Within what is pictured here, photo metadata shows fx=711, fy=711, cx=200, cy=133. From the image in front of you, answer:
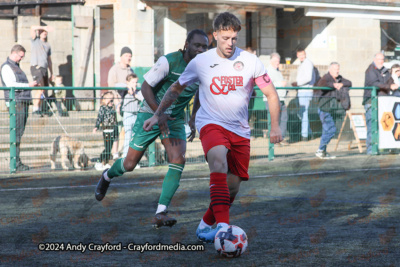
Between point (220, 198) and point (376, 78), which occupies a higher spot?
point (376, 78)

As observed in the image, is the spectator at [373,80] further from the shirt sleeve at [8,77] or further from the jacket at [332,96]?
the shirt sleeve at [8,77]

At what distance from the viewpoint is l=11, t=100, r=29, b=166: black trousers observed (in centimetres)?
1256

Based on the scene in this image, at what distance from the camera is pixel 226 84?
5930mm

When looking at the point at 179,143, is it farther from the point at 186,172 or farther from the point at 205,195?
the point at 186,172

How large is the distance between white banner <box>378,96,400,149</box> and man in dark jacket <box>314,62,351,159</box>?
1046 millimetres

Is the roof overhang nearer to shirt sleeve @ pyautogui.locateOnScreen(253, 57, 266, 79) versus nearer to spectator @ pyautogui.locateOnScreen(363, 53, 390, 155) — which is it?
spectator @ pyautogui.locateOnScreen(363, 53, 390, 155)

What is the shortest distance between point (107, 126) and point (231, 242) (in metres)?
7.89

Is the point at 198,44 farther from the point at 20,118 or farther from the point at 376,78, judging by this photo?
the point at 376,78

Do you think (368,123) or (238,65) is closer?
(238,65)

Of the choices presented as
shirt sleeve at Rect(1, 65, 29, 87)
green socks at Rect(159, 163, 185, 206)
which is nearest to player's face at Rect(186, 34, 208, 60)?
green socks at Rect(159, 163, 185, 206)

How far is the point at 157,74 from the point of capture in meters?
7.20

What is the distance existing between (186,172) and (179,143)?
5450mm

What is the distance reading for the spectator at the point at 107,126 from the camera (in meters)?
13.0

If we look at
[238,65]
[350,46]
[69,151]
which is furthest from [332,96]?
[238,65]
